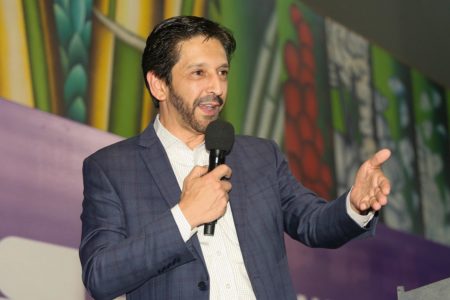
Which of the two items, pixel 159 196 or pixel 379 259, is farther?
pixel 379 259

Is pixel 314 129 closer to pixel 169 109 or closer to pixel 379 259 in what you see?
pixel 379 259

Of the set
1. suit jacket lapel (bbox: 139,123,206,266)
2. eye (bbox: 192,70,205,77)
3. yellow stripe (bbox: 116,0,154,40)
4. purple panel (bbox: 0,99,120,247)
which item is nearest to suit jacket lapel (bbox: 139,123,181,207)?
suit jacket lapel (bbox: 139,123,206,266)

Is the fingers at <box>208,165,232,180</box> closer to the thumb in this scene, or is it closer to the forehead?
the thumb

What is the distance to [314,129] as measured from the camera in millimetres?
4562

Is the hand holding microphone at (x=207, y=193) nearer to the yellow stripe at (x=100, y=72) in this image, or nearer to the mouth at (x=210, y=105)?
the mouth at (x=210, y=105)

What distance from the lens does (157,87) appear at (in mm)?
2539

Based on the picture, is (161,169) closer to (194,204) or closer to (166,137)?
(166,137)

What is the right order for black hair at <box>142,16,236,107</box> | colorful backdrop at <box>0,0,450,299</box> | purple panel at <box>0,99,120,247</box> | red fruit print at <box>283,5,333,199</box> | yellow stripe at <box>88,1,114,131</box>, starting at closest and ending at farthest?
black hair at <box>142,16,236,107</box> → purple panel at <box>0,99,120,247</box> → colorful backdrop at <box>0,0,450,299</box> → yellow stripe at <box>88,1,114,131</box> → red fruit print at <box>283,5,333,199</box>

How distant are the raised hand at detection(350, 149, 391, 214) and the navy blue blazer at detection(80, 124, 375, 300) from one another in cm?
10

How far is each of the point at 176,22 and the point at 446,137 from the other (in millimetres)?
3692

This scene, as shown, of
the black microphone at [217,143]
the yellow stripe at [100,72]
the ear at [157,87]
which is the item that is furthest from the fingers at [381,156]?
the yellow stripe at [100,72]

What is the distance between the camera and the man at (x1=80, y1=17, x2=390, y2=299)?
2062 mm

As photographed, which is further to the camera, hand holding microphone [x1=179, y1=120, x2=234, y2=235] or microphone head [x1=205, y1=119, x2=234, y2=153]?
microphone head [x1=205, y1=119, x2=234, y2=153]

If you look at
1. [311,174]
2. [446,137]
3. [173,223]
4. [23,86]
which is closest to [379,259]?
[311,174]
